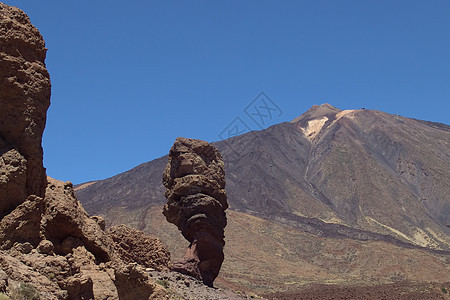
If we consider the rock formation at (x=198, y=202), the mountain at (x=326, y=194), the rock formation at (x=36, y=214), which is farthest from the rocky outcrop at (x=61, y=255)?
the mountain at (x=326, y=194)

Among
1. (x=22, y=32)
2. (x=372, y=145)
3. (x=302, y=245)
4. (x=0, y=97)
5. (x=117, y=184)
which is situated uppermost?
(x=372, y=145)

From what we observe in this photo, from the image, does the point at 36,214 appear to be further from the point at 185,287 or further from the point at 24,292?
the point at 185,287

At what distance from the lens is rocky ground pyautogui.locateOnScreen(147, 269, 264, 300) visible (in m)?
19.9

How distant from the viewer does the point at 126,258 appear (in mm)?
20859

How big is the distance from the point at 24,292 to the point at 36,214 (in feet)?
9.57

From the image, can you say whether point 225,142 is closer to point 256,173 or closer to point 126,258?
point 256,173

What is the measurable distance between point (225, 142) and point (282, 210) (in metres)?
50.1

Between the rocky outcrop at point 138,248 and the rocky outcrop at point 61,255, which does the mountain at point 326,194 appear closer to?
the rocky outcrop at point 138,248

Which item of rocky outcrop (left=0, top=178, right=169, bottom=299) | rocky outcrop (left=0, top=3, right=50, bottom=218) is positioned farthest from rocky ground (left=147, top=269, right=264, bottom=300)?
rocky outcrop (left=0, top=3, right=50, bottom=218)

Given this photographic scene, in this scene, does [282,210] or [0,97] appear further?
[282,210]

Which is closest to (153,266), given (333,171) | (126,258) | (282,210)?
(126,258)

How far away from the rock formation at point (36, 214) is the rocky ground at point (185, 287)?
6554 mm

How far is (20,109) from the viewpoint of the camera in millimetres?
11312

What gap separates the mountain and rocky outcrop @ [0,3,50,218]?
47.1 m
